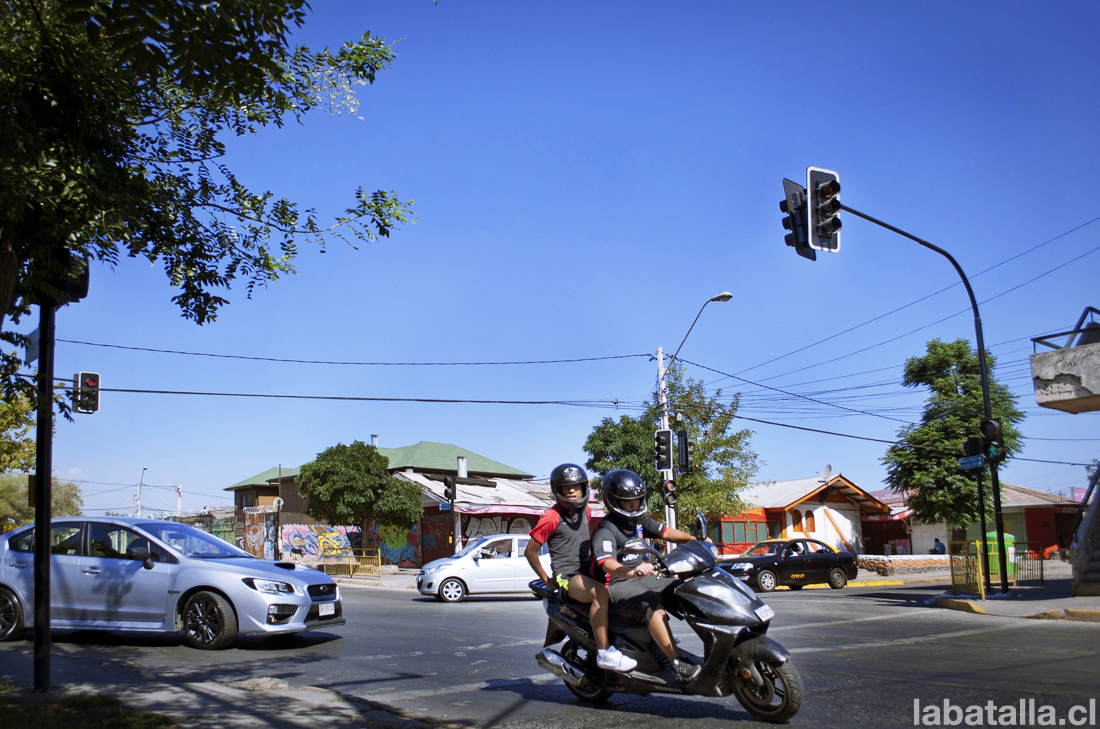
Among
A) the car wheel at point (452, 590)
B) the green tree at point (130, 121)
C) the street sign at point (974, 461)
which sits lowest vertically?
the car wheel at point (452, 590)

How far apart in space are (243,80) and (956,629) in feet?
37.9

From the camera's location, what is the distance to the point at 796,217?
12.5 m

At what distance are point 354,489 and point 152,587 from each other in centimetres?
2365

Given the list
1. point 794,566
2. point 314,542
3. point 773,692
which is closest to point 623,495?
point 773,692

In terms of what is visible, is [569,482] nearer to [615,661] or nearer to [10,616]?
[615,661]

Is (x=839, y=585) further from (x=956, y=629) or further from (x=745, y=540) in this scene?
(x=745, y=540)

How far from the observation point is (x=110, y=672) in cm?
783

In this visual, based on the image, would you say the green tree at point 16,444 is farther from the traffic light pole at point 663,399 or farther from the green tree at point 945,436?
the green tree at point 945,436

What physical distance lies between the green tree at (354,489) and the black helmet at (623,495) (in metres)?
28.1

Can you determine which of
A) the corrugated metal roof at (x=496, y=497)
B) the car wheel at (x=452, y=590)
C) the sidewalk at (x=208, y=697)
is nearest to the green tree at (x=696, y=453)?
the corrugated metal roof at (x=496, y=497)

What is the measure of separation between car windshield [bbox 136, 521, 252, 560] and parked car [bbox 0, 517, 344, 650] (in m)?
0.02

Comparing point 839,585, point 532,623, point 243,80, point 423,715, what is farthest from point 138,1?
point 839,585

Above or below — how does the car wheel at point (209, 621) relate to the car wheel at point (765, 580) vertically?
above

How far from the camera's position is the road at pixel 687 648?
19.4 ft
